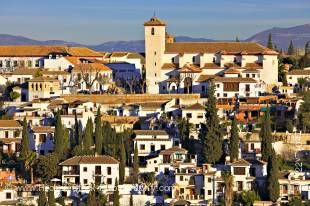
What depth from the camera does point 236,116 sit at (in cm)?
4656

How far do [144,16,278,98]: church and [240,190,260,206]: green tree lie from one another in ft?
47.3

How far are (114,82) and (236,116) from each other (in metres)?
13.7

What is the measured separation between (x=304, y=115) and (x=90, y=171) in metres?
11.1

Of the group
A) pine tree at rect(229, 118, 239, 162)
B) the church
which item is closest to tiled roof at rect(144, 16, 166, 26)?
the church

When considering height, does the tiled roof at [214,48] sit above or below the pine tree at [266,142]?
above

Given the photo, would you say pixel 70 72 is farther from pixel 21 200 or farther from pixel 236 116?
pixel 21 200

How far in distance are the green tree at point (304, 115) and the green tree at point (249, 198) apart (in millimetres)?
7690

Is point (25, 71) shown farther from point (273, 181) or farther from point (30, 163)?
point (273, 181)

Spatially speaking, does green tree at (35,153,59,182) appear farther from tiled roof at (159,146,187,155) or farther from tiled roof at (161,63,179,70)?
tiled roof at (161,63,179,70)

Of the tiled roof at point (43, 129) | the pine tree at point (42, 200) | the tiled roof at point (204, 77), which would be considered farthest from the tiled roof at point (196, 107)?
the pine tree at point (42, 200)

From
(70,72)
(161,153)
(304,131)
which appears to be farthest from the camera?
(70,72)

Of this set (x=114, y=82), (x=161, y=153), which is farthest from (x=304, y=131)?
(x=114, y=82)

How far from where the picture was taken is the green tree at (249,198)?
37.7m

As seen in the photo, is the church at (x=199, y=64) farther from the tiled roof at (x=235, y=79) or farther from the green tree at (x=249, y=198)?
the green tree at (x=249, y=198)
